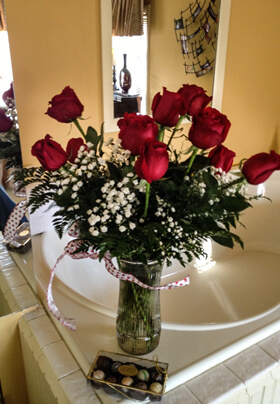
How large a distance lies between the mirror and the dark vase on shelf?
2.49 feet

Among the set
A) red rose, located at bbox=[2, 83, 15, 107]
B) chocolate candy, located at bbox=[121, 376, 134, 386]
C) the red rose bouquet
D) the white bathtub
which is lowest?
the white bathtub

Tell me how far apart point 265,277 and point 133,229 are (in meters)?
1.41

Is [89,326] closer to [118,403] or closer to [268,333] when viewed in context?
[118,403]

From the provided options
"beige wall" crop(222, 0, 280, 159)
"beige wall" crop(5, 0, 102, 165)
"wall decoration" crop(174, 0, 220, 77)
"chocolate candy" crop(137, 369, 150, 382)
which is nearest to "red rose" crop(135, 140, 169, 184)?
"chocolate candy" crop(137, 369, 150, 382)

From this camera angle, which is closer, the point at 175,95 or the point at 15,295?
the point at 175,95

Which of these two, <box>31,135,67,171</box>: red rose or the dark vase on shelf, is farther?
the dark vase on shelf

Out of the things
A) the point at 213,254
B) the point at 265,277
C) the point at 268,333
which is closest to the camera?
the point at 268,333

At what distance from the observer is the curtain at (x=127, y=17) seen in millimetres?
1624

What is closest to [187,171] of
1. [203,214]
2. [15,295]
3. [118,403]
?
[203,214]

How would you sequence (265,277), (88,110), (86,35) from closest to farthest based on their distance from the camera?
(86,35)
(88,110)
(265,277)

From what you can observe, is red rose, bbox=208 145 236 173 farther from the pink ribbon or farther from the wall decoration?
the wall decoration

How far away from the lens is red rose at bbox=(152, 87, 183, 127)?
26.7 inches

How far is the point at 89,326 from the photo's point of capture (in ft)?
3.24

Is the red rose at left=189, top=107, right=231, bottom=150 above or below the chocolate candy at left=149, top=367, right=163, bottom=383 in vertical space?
above
